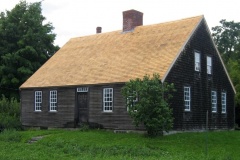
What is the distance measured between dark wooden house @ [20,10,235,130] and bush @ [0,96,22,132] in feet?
2.81

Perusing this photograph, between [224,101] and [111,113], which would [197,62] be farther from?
[111,113]

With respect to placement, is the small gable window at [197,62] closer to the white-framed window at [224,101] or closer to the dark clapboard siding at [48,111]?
the white-framed window at [224,101]

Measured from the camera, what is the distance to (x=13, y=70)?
43.7 meters

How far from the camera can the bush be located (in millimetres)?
31392

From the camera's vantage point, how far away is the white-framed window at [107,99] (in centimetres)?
2748

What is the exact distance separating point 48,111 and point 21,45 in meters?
15.0

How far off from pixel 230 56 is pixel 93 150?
39790mm

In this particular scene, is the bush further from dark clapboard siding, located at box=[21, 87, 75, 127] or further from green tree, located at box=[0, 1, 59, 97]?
green tree, located at box=[0, 1, 59, 97]

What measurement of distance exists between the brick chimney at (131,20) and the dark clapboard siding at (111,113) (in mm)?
6958

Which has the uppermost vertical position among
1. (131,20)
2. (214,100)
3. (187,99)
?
(131,20)

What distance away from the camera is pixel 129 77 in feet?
87.2

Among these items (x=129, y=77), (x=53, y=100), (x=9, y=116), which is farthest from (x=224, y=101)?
(x=9, y=116)

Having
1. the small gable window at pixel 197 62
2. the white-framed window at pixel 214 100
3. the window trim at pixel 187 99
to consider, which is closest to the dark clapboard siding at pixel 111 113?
the window trim at pixel 187 99

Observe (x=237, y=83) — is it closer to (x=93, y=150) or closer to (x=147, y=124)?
(x=147, y=124)
